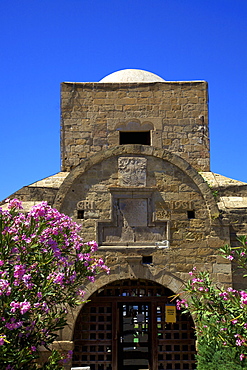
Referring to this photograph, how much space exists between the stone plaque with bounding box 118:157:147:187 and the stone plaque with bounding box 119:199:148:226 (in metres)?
0.34

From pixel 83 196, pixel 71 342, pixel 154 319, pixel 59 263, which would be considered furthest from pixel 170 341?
pixel 59 263

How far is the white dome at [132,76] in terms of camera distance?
1134 centimetres

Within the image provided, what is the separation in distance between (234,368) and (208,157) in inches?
204

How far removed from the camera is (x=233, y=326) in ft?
19.6

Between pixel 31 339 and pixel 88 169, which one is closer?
pixel 31 339

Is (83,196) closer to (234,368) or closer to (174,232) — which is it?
(174,232)

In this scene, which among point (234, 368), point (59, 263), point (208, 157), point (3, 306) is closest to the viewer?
point (3, 306)

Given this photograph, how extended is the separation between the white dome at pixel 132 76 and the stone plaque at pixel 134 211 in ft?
13.4

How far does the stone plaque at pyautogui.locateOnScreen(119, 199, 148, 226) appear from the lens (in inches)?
326

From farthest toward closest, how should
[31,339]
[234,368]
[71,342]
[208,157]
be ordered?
[208,157] < [71,342] < [234,368] < [31,339]

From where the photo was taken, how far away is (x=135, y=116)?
10570 mm

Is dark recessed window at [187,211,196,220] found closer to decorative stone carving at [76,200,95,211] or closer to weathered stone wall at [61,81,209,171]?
decorative stone carving at [76,200,95,211]

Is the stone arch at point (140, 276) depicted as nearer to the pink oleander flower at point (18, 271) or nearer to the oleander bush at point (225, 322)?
the oleander bush at point (225, 322)

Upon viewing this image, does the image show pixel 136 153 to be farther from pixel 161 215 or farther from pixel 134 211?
pixel 161 215
